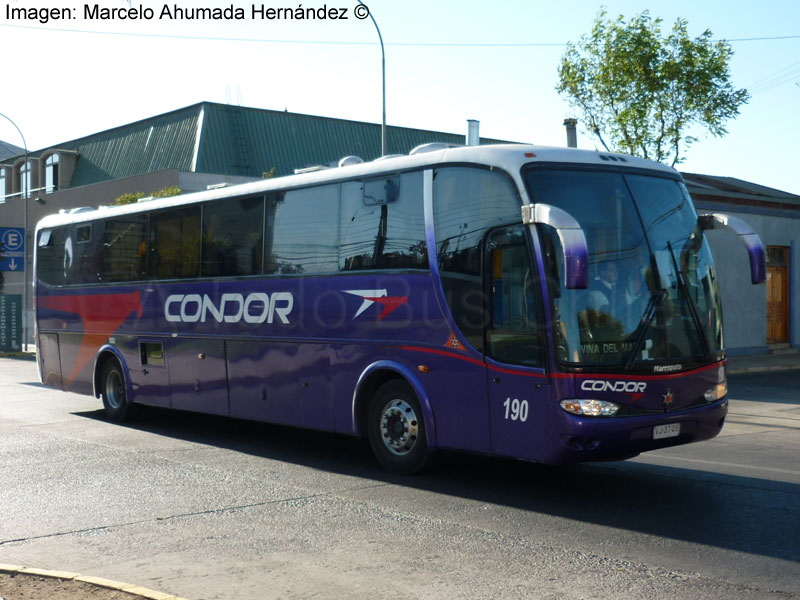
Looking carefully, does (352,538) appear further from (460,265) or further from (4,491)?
(4,491)

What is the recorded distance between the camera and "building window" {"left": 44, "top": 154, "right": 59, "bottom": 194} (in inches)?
1987

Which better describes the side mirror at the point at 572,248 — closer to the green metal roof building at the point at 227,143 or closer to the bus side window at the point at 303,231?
the bus side window at the point at 303,231

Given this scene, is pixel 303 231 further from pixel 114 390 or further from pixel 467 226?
pixel 114 390

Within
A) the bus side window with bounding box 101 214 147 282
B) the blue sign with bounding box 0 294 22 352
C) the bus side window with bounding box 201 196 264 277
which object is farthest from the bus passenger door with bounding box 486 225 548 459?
the blue sign with bounding box 0 294 22 352

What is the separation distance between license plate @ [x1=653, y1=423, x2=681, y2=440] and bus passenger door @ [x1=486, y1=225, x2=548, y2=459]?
965 mm

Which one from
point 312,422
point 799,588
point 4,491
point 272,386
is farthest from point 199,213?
point 799,588

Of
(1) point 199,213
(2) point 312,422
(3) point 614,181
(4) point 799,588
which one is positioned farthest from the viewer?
(1) point 199,213

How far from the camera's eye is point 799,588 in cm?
559

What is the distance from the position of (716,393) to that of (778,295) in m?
23.5

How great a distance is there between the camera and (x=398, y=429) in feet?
31.8

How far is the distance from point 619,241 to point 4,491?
6.06 meters

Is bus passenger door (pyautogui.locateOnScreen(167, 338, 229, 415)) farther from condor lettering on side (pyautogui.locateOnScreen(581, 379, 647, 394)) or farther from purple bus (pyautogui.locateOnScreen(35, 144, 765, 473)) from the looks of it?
condor lettering on side (pyautogui.locateOnScreen(581, 379, 647, 394))

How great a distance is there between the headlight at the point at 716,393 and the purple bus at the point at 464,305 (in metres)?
→ 0.02

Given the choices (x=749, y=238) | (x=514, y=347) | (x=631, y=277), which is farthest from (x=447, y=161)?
(x=749, y=238)
